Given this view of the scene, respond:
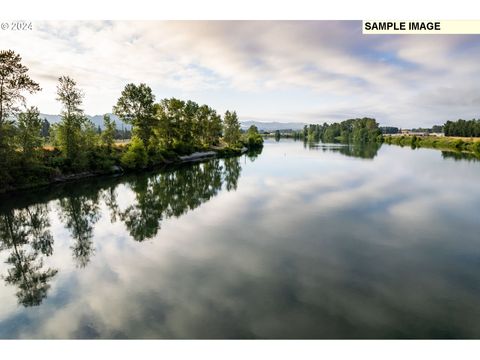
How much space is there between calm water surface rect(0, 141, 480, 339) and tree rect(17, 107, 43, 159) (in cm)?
782

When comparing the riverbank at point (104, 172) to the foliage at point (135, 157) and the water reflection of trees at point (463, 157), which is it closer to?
the foliage at point (135, 157)

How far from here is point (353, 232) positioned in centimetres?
2108

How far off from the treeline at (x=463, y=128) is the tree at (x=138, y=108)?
496 ft

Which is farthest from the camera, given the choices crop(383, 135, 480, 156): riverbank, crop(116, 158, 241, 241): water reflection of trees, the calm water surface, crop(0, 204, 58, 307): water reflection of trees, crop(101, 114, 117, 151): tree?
crop(383, 135, 480, 156): riverbank

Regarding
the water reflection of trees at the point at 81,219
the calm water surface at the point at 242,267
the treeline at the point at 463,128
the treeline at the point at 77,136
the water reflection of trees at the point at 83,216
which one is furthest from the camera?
the treeline at the point at 463,128

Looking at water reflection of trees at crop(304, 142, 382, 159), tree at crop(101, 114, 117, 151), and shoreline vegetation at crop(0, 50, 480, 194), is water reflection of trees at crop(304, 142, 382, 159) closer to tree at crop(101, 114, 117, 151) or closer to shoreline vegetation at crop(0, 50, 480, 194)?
shoreline vegetation at crop(0, 50, 480, 194)

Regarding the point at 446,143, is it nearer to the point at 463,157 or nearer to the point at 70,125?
the point at 463,157

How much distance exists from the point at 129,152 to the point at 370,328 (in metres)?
53.3

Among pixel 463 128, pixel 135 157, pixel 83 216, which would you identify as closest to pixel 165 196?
pixel 83 216

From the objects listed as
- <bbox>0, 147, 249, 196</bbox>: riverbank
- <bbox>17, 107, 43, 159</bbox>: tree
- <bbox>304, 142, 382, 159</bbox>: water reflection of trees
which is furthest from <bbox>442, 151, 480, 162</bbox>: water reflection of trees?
<bbox>17, 107, 43, 159</bbox>: tree

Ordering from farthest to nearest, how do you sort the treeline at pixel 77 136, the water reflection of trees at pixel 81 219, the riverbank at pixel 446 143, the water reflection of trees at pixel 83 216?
the riverbank at pixel 446 143 < the treeline at pixel 77 136 < the water reflection of trees at pixel 81 219 < the water reflection of trees at pixel 83 216

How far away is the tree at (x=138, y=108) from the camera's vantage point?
68812mm

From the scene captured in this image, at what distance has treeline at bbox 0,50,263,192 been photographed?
3434 centimetres

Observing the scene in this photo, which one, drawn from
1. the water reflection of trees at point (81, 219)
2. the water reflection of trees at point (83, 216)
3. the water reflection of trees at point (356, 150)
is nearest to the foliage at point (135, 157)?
the water reflection of trees at point (83, 216)
